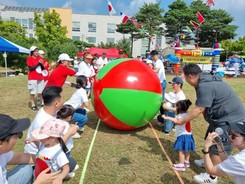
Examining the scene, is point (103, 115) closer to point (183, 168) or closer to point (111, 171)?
point (111, 171)

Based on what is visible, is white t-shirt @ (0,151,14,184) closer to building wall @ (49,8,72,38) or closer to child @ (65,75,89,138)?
child @ (65,75,89,138)

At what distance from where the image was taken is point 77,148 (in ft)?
16.1

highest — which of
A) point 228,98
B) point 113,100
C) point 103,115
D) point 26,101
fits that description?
point 228,98

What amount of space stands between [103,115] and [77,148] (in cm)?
95

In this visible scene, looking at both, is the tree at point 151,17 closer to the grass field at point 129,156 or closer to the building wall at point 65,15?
the building wall at point 65,15

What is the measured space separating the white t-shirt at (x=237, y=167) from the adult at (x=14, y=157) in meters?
1.73

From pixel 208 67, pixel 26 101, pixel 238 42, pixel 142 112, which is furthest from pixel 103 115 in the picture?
pixel 238 42

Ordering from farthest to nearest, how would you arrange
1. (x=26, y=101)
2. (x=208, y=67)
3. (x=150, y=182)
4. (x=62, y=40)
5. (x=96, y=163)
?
(x=62, y=40), (x=208, y=67), (x=26, y=101), (x=96, y=163), (x=150, y=182)

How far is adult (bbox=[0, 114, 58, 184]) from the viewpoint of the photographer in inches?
84.0

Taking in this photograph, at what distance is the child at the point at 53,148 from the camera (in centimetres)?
257

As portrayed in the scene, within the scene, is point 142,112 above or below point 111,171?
above

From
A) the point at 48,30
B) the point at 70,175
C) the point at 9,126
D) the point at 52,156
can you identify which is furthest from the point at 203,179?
the point at 48,30

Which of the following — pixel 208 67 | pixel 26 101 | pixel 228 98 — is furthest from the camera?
pixel 208 67

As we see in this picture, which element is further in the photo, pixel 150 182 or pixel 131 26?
pixel 131 26
